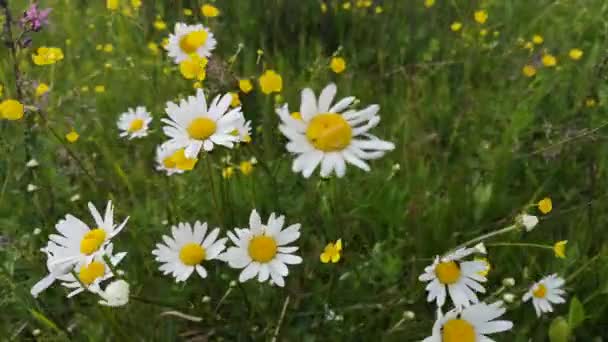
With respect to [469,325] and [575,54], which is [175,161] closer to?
[469,325]

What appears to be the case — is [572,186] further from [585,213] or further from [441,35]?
[441,35]

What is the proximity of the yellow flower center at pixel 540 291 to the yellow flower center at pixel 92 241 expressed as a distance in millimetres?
858

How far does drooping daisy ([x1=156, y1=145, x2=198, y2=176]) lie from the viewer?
1.39m

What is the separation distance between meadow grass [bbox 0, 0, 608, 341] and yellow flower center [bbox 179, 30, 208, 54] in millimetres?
128

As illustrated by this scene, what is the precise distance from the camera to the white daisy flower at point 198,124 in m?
1.05

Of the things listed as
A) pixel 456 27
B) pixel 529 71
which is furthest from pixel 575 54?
pixel 456 27

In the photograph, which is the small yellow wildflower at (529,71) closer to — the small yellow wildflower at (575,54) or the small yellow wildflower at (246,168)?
the small yellow wildflower at (575,54)

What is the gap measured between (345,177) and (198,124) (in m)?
0.53

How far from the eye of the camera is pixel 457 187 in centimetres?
164

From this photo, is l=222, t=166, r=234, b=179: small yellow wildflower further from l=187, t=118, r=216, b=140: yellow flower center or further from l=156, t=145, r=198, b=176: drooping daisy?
l=187, t=118, r=216, b=140: yellow flower center

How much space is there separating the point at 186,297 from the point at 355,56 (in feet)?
4.00

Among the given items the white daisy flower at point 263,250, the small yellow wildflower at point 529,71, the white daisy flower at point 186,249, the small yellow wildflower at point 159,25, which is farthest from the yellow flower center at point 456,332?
→ the small yellow wildflower at point 159,25

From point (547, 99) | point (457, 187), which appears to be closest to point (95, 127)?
point (457, 187)

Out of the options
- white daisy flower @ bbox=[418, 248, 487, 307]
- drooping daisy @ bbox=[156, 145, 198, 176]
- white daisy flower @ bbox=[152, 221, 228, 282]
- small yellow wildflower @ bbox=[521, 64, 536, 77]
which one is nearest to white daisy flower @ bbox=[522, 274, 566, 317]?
white daisy flower @ bbox=[418, 248, 487, 307]
